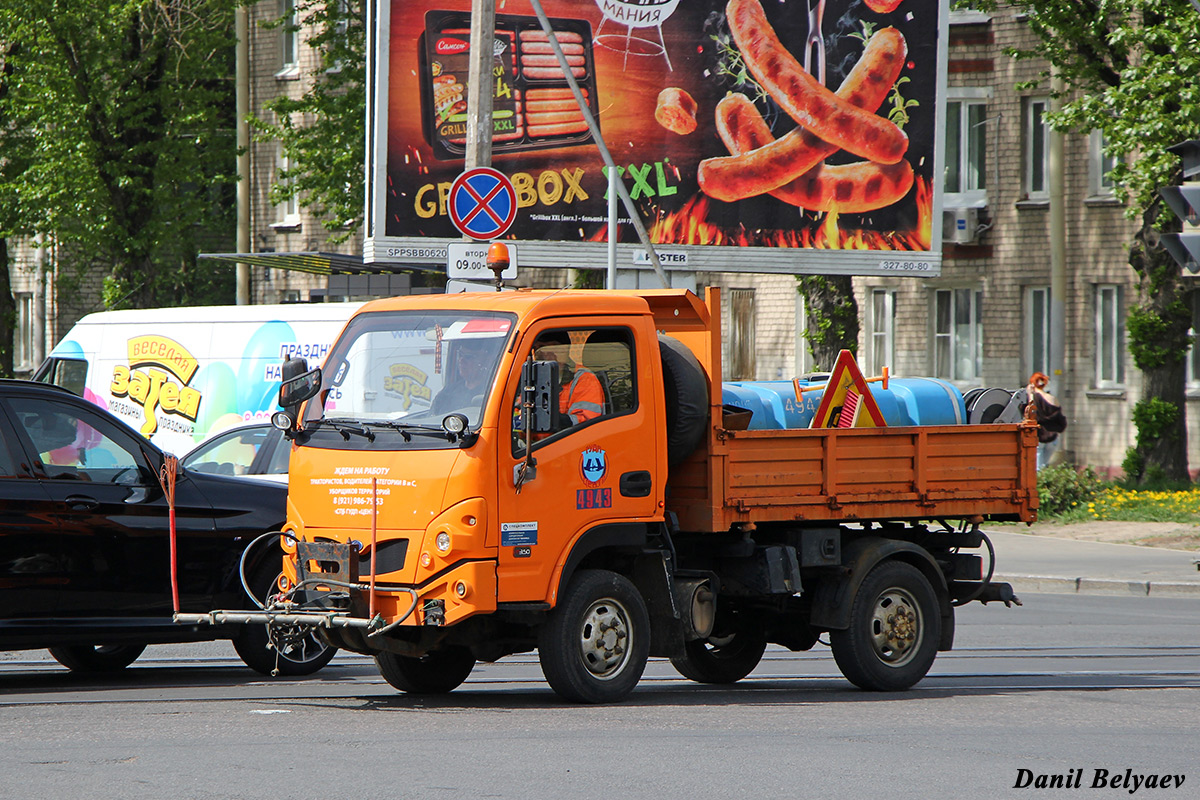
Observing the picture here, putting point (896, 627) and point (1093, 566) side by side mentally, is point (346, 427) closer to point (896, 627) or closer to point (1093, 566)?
point (896, 627)

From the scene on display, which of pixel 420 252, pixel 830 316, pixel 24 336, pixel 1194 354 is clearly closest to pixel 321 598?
pixel 420 252

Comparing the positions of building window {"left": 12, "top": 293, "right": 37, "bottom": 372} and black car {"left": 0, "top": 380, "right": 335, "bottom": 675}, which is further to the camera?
building window {"left": 12, "top": 293, "right": 37, "bottom": 372}

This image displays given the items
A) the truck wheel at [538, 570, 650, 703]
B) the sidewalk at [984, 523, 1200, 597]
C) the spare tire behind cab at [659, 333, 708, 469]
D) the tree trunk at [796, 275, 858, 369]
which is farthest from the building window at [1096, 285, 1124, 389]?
the truck wheel at [538, 570, 650, 703]

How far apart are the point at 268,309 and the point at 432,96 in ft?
14.7

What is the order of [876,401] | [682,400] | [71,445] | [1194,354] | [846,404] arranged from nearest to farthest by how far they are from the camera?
[682,400], [71,445], [846,404], [876,401], [1194,354]

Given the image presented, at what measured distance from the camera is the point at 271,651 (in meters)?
10.9

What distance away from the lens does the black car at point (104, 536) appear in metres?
9.66

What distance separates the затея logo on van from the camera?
811 inches

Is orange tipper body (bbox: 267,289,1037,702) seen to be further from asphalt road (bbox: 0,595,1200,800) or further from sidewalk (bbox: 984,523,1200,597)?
sidewalk (bbox: 984,523,1200,597)

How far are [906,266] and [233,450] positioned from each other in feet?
43.5

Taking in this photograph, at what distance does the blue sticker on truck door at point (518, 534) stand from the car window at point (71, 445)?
2777mm

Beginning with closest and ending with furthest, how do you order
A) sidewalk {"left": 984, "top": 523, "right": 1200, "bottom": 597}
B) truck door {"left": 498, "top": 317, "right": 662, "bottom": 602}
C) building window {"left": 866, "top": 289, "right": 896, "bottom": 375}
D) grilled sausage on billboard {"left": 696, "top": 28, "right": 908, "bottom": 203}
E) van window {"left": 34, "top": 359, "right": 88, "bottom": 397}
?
truck door {"left": 498, "top": 317, "right": 662, "bottom": 602} < sidewalk {"left": 984, "top": 523, "right": 1200, "bottom": 597} < van window {"left": 34, "top": 359, "right": 88, "bottom": 397} < grilled sausage on billboard {"left": 696, "top": 28, "right": 908, "bottom": 203} < building window {"left": 866, "top": 289, "right": 896, "bottom": 375}

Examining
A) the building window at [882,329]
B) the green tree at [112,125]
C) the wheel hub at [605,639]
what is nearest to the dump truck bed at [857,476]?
the wheel hub at [605,639]

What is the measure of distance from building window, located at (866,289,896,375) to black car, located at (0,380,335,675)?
26.0m
